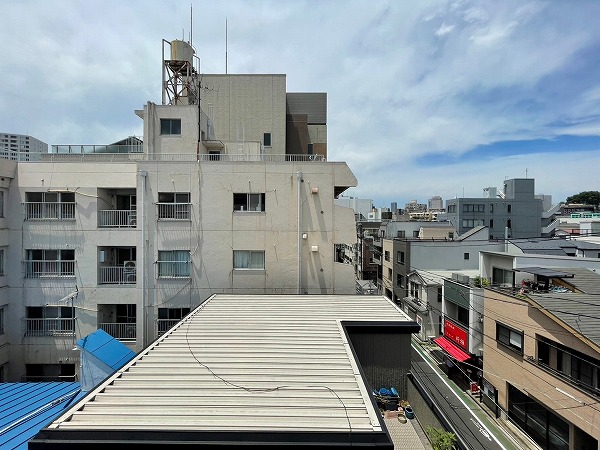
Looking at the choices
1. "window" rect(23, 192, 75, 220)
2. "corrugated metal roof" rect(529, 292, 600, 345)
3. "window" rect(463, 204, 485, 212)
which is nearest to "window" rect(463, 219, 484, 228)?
"window" rect(463, 204, 485, 212)

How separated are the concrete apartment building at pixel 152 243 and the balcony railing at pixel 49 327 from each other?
46 millimetres

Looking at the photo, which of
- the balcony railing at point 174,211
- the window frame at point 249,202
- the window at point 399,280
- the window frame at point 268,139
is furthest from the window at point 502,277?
the balcony railing at point 174,211

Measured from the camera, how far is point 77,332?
14.0 meters

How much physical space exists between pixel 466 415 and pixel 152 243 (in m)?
18.9

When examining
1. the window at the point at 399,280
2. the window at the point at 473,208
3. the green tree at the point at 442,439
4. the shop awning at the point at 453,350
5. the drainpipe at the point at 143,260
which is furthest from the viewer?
the window at the point at 473,208

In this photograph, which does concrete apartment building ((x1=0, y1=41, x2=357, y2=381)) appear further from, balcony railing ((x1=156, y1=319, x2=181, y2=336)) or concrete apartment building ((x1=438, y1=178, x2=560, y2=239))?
concrete apartment building ((x1=438, y1=178, x2=560, y2=239))

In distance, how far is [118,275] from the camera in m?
14.4

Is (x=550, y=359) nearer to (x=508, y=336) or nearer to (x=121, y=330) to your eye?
(x=508, y=336)

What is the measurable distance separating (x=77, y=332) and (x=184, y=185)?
27.2 ft

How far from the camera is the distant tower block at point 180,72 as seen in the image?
18.7m

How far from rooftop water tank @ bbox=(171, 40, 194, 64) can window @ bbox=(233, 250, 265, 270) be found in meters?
13.0

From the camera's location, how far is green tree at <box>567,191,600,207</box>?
9900cm

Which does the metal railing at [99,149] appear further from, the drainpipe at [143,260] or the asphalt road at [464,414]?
the asphalt road at [464,414]

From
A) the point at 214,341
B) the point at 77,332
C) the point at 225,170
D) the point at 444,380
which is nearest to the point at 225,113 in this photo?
the point at 225,170
